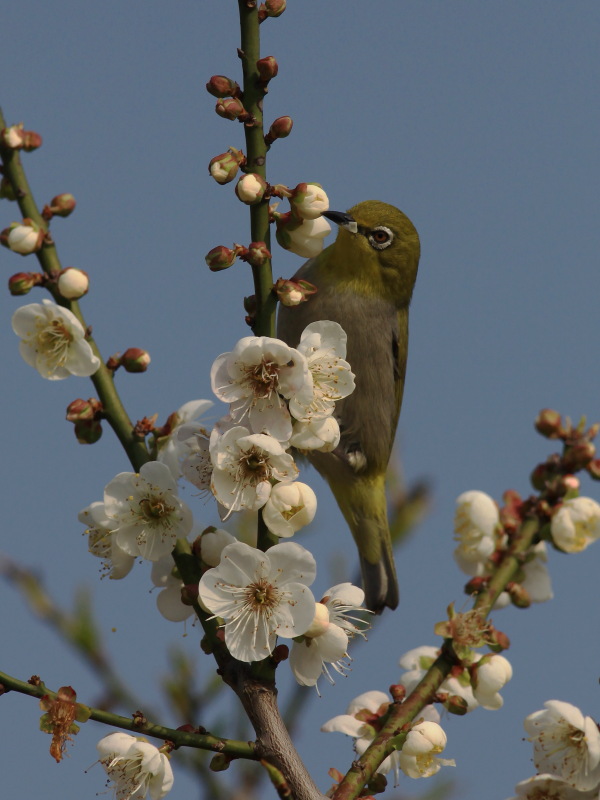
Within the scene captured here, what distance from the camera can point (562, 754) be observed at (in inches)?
116

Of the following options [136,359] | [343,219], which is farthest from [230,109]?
[343,219]

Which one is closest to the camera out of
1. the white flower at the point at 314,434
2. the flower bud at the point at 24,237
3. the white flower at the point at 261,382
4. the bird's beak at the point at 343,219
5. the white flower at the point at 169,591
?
the flower bud at the point at 24,237

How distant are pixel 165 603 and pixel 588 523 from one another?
4.18 ft

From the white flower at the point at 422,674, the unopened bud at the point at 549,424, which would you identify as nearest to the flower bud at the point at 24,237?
the unopened bud at the point at 549,424

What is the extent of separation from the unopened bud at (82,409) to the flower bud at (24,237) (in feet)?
1.28

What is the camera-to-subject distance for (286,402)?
2.56 metres

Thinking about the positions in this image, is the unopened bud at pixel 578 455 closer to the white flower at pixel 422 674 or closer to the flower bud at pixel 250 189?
the white flower at pixel 422 674

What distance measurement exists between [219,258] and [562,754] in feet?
5.88

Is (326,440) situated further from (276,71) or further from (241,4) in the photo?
(241,4)

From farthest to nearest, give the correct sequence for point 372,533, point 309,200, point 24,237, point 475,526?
point 372,533, point 475,526, point 309,200, point 24,237

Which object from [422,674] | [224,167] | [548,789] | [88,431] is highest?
[224,167]

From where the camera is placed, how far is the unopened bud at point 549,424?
9.70ft

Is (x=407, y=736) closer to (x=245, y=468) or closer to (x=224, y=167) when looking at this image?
(x=245, y=468)

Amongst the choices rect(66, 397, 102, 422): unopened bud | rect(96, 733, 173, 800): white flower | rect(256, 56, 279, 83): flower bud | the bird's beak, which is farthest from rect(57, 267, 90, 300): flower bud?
the bird's beak
